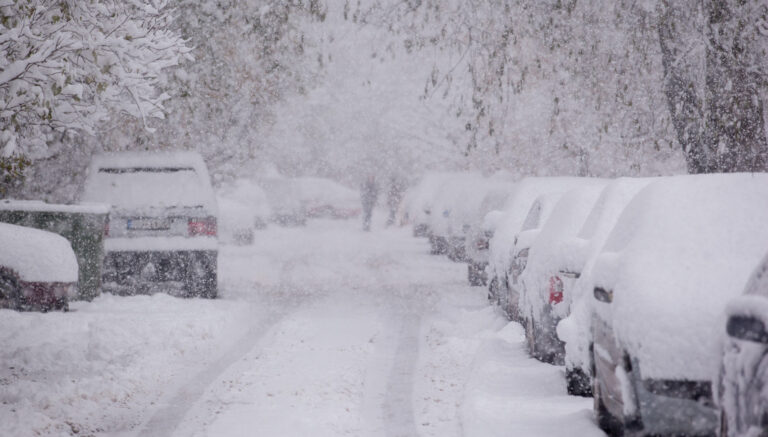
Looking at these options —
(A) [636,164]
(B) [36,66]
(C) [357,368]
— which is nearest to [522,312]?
(C) [357,368]

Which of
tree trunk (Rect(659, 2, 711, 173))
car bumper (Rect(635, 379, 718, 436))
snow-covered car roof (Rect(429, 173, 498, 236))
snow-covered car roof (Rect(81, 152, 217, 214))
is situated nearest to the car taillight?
snow-covered car roof (Rect(81, 152, 217, 214))

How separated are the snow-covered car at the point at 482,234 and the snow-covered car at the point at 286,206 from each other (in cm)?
2231

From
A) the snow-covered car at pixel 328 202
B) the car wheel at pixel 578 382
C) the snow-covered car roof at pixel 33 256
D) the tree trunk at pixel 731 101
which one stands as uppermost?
the tree trunk at pixel 731 101

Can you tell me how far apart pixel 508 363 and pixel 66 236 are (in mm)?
6987

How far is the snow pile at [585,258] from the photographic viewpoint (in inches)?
286

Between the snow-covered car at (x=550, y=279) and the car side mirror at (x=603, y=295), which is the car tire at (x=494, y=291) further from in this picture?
the car side mirror at (x=603, y=295)

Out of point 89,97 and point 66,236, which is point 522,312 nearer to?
point 89,97

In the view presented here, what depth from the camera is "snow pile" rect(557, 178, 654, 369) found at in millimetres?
7258

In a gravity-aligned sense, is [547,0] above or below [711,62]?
above

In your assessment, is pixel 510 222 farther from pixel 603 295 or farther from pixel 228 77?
pixel 603 295

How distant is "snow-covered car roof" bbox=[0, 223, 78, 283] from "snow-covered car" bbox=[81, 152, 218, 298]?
2541 millimetres

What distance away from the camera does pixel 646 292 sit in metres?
5.58

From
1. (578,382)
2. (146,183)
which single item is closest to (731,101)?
(578,382)

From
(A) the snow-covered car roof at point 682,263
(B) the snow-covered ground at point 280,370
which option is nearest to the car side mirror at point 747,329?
(A) the snow-covered car roof at point 682,263
